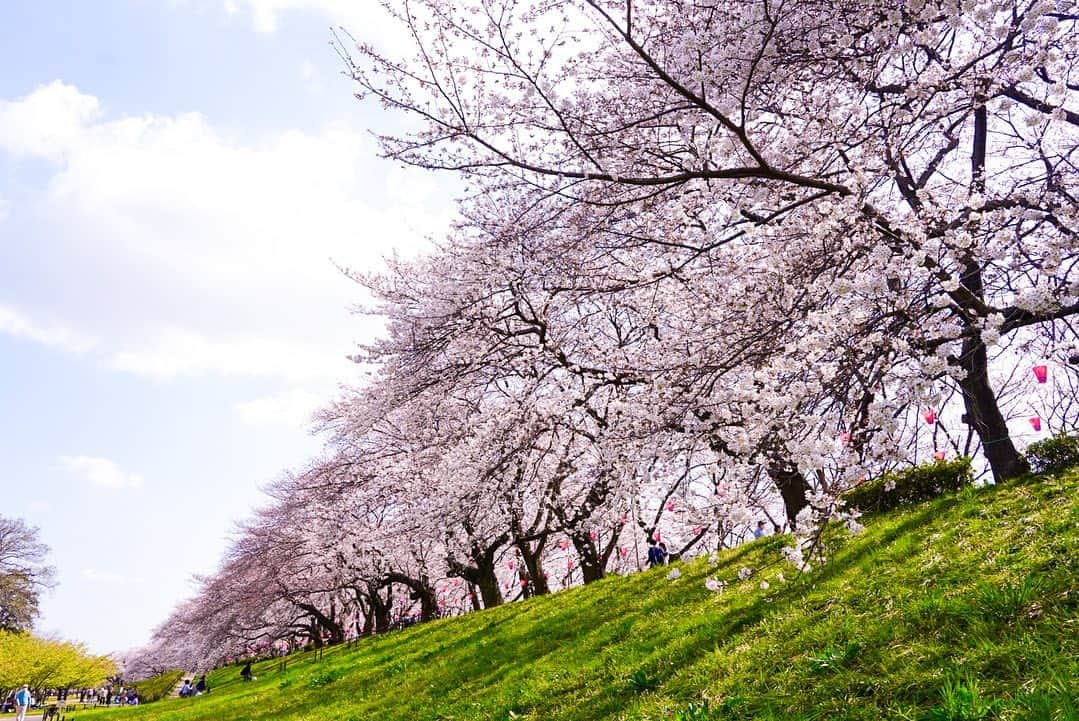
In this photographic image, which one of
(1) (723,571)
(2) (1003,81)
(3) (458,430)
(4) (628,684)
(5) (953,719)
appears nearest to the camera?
(5) (953,719)

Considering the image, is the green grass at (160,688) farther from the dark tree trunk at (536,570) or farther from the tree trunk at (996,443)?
the tree trunk at (996,443)

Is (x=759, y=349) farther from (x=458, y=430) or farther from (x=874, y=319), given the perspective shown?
(x=458, y=430)

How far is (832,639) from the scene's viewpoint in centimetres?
571

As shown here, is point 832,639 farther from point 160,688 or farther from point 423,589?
point 160,688

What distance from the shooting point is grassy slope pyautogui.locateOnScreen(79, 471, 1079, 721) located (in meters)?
4.46

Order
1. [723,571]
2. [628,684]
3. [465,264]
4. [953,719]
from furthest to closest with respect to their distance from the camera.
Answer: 1. [465,264]
2. [723,571]
3. [628,684]
4. [953,719]

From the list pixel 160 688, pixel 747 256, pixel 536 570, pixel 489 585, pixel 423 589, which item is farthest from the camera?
pixel 160 688

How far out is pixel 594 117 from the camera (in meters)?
7.59

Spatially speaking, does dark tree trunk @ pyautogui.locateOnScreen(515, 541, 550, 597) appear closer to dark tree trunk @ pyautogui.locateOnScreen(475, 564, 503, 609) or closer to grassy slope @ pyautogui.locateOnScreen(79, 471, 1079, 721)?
dark tree trunk @ pyautogui.locateOnScreen(475, 564, 503, 609)

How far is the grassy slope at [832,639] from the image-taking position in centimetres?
446

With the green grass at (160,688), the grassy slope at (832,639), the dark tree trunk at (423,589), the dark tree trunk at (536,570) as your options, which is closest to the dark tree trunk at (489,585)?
the dark tree trunk at (536,570)

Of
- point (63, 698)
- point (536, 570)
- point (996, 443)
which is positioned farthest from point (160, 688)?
point (996, 443)

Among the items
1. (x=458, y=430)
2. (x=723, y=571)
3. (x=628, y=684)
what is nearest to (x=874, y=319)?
(x=628, y=684)

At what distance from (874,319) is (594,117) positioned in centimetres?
392
